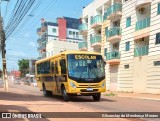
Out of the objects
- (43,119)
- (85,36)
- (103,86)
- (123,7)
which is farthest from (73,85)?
(85,36)

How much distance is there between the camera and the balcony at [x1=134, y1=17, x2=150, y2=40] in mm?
34125

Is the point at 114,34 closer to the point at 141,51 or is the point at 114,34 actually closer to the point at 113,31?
the point at 113,31

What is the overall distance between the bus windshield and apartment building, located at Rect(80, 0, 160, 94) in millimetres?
14061

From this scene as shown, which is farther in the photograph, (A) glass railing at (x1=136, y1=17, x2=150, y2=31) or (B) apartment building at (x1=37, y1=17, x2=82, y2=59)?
(B) apartment building at (x1=37, y1=17, x2=82, y2=59)

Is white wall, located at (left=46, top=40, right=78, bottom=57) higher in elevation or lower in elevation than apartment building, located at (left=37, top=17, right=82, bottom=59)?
lower

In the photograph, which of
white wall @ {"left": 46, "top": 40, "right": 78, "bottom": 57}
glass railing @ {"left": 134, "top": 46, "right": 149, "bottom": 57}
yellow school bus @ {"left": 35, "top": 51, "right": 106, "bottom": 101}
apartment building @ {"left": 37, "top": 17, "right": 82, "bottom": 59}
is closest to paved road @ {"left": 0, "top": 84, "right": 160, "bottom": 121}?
yellow school bus @ {"left": 35, "top": 51, "right": 106, "bottom": 101}

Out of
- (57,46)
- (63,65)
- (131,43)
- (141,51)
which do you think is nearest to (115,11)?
(131,43)

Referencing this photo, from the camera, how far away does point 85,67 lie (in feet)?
62.9

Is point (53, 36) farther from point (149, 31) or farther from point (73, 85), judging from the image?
point (73, 85)

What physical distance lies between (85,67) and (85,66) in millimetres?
63

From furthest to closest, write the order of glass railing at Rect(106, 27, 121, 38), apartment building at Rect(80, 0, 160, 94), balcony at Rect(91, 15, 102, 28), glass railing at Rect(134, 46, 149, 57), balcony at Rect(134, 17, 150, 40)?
balcony at Rect(91, 15, 102, 28) → glass railing at Rect(106, 27, 121, 38) → glass railing at Rect(134, 46, 149, 57) → balcony at Rect(134, 17, 150, 40) → apartment building at Rect(80, 0, 160, 94)

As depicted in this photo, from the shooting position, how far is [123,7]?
40.5 meters

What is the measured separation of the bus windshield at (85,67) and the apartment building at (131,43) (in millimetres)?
14061

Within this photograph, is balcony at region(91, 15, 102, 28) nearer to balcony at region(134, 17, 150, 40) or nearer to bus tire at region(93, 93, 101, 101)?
balcony at region(134, 17, 150, 40)
